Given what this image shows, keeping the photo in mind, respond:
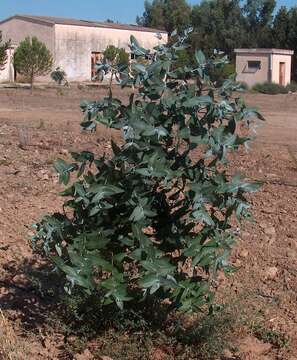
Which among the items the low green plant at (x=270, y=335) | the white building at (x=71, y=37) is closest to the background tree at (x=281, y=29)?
the white building at (x=71, y=37)

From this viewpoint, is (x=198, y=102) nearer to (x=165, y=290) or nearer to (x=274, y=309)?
(x=165, y=290)

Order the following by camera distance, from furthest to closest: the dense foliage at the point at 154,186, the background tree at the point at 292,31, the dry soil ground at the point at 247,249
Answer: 1. the background tree at the point at 292,31
2. the dry soil ground at the point at 247,249
3. the dense foliage at the point at 154,186

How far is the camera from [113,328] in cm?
358

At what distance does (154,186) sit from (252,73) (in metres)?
45.1

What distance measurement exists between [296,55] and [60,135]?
51999 millimetres

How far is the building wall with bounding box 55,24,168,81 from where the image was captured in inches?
1961

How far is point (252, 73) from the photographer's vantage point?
4734 centimetres

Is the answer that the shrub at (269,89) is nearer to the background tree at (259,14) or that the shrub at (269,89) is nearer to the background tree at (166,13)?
the background tree at (259,14)

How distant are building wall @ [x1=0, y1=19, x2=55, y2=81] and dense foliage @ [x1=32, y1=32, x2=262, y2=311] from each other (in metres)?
45.5

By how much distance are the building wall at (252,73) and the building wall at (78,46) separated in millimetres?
6833

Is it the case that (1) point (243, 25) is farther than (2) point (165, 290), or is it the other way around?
(1) point (243, 25)

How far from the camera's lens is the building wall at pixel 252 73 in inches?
1843

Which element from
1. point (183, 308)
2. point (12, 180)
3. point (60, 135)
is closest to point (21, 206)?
point (12, 180)

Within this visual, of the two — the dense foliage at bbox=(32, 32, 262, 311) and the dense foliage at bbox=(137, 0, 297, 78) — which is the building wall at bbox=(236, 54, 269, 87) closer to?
the dense foliage at bbox=(137, 0, 297, 78)
